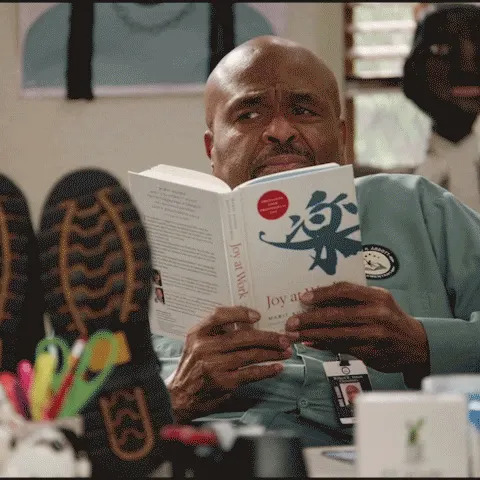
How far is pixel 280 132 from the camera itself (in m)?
1.73

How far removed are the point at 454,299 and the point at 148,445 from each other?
0.92 m

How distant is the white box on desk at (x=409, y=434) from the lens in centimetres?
71

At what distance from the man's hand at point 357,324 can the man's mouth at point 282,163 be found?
1.35ft

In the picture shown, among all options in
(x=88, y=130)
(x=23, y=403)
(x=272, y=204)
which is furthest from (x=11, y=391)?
(x=88, y=130)

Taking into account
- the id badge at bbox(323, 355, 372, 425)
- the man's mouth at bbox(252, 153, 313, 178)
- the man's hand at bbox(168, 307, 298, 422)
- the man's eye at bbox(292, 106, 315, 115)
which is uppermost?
the man's eye at bbox(292, 106, 315, 115)

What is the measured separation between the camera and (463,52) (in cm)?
272

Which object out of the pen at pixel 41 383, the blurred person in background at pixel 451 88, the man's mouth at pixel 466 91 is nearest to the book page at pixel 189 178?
the pen at pixel 41 383

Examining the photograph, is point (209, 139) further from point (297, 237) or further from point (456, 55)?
point (456, 55)

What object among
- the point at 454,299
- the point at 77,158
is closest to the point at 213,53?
the point at 77,158

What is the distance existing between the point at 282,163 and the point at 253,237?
44 cm

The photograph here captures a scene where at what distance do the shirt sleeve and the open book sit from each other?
0.18 meters

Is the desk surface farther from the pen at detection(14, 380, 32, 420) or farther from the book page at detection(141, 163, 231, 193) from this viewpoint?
the book page at detection(141, 163, 231, 193)

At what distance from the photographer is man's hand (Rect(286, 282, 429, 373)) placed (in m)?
1.32

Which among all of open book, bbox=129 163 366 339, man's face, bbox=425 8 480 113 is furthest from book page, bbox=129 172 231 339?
man's face, bbox=425 8 480 113
